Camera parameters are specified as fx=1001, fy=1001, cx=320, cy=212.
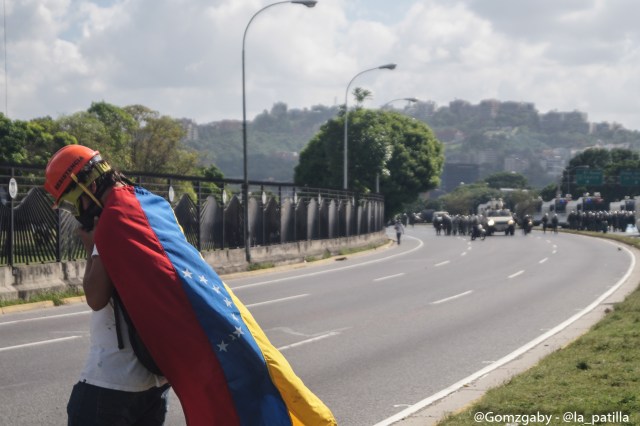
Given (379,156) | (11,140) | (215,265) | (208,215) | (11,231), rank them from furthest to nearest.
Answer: (379,156) < (11,140) < (208,215) < (215,265) < (11,231)

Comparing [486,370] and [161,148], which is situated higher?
[161,148]

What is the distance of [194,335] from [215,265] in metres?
23.4

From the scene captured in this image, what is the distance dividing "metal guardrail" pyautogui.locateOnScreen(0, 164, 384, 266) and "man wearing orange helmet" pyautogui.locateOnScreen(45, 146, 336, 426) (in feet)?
49.0

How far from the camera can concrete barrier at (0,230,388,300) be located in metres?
18.2

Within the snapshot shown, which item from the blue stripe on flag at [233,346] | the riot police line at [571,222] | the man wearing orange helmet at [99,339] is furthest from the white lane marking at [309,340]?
the riot police line at [571,222]

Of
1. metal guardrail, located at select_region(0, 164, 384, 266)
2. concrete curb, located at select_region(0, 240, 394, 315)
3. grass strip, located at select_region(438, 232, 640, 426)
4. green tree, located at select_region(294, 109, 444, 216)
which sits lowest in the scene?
concrete curb, located at select_region(0, 240, 394, 315)

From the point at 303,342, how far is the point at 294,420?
9.82 m

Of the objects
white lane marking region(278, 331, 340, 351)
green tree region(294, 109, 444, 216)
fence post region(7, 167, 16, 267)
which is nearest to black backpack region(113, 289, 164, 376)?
white lane marking region(278, 331, 340, 351)

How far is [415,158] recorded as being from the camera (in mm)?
87000

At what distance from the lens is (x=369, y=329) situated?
49.6 feet

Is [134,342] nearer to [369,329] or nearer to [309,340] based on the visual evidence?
[309,340]

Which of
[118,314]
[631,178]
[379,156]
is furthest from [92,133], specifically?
[118,314]

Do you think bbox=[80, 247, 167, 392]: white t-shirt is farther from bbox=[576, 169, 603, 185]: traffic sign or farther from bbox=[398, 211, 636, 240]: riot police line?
bbox=[576, 169, 603, 185]: traffic sign

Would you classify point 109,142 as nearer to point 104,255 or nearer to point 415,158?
point 415,158
